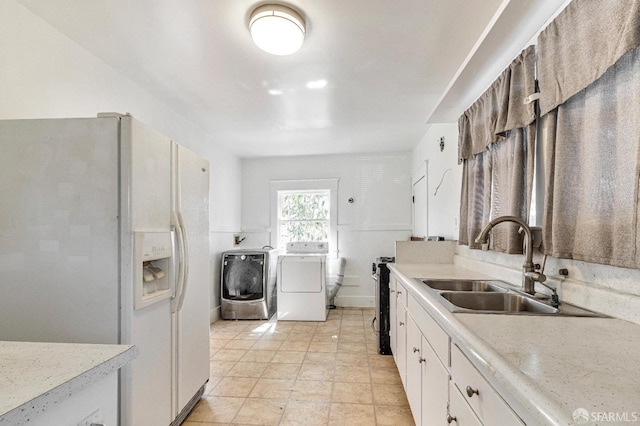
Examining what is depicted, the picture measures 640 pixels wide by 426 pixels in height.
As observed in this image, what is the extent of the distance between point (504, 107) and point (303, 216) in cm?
367

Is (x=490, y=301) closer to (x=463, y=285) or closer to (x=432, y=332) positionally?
(x=463, y=285)

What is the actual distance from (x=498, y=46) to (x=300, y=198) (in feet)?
12.3

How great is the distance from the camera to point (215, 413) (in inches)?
81.8

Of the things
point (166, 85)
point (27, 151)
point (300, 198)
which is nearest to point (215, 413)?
point (27, 151)

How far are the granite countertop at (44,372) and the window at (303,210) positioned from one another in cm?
417

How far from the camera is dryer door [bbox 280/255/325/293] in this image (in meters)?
4.20

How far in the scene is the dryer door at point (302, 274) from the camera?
4203 mm

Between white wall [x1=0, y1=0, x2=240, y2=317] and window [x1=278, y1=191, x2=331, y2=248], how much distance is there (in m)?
2.47

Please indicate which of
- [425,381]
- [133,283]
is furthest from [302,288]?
[133,283]

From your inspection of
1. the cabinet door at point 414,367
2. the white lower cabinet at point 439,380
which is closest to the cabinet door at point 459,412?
the white lower cabinet at point 439,380

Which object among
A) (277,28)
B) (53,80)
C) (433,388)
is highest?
(277,28)

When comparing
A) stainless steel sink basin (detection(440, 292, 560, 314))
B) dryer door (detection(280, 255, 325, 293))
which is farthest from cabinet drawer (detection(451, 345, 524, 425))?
dryer door (detection(280, 255, 325, 293))

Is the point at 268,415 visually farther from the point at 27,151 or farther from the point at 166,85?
the point at 166,85

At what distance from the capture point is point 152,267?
1686 mm
